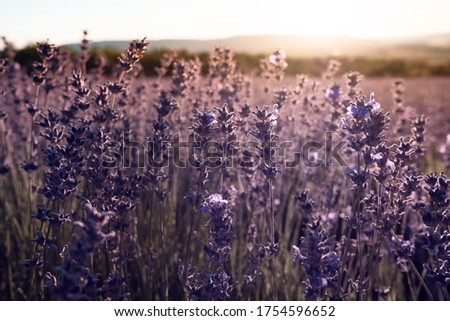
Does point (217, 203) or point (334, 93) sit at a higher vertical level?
point (334, 93)

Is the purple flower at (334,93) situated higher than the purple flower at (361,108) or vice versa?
the purple flower at (361,108)

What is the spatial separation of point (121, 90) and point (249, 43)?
100 cm

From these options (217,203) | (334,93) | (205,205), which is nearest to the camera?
(217,203)

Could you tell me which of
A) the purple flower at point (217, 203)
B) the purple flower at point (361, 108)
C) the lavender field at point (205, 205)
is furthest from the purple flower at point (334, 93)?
the purple flower at point (217, 203)

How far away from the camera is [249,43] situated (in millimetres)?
3211

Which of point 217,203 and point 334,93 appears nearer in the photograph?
point 217,203

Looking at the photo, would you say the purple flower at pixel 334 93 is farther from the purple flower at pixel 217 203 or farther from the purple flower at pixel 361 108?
the purple flower at pixel 217 203

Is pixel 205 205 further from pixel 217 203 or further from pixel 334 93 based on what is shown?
pixel 334 93

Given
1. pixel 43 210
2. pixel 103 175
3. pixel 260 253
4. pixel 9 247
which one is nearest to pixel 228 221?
pixel 260 253

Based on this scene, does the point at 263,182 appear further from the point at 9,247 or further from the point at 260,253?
the point at 9,247

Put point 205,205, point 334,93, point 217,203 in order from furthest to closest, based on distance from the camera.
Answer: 1. point 334,93
2. point 205,205
3. point 217,203

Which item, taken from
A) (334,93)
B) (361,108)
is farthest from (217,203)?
(334,93)

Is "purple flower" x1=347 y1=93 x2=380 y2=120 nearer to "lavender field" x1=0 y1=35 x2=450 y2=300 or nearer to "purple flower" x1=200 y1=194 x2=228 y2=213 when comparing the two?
"lavender field" x1=0 y1=35 x2=450 y2=300

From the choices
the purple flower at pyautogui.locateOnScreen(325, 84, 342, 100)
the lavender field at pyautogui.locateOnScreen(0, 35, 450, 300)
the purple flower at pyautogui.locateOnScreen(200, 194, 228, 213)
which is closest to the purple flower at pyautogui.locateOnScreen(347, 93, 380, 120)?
the lavender field at pyautogui.locateOnScreen(0, 35, 450, 300)
